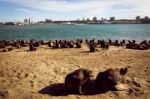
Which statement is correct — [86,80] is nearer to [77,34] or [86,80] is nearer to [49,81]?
[49,81]

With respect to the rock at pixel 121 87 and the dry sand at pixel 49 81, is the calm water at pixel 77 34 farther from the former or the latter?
the rock at pixel 121 87

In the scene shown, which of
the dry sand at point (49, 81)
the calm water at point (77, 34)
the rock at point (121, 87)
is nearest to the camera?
the dry sand at point (49, 81)

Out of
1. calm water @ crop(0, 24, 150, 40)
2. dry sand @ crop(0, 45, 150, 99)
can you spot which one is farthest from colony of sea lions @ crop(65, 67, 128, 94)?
calm water @ crop(0, 24, 150, 40)

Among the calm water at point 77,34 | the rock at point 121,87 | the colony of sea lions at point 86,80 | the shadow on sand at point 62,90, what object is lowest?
the calm water at point 77,34

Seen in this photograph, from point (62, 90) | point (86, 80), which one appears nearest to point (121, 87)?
point (86, 80)

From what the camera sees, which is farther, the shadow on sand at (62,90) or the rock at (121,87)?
the rock at (121,87)

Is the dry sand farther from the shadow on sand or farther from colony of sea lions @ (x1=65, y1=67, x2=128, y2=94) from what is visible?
colony of sea lions @ (x1=65, y1=67, x2=128, y2=94)

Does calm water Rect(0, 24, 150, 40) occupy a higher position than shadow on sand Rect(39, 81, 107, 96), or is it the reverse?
shadow on sand Rect(39, 81, 107, 96)

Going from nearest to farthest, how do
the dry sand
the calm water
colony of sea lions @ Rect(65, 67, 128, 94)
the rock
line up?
1. the dry sand
2. colony of sea lions @ Rect(65, 67, 128, 94)
3. the rock
4. the calm water

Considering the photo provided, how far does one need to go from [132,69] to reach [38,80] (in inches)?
181

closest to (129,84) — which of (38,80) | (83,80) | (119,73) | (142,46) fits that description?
(119,73)

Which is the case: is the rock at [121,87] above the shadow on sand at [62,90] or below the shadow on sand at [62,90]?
above

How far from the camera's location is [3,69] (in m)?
13.6

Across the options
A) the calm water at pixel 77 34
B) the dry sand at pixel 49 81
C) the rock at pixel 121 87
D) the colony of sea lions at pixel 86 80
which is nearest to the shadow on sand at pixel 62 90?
the dry sand at pixel 49 81
